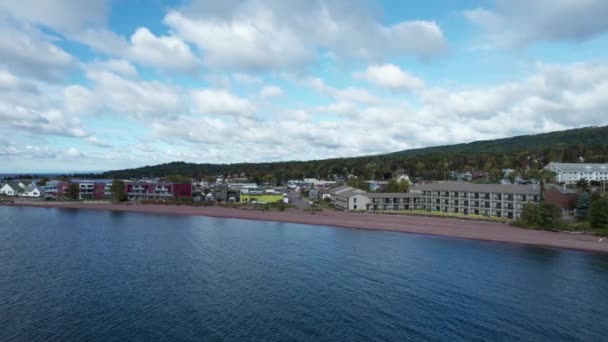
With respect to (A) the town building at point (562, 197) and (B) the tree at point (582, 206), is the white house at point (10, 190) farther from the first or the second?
(B) the tree at point (582, 206)

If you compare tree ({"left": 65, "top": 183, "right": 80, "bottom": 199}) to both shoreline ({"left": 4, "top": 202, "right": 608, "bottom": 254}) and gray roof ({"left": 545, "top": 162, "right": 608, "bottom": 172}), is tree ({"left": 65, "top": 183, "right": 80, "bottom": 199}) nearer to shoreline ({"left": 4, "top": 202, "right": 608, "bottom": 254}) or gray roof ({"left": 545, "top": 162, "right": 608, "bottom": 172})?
shoreline ({"left": 4, "top": 202, "right": 608, "bottom": 254})

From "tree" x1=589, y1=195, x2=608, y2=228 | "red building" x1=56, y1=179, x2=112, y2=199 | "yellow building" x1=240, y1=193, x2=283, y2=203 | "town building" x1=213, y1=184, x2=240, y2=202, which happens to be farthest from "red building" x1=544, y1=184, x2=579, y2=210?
"red building" x1=56, y1=179, x2=112, y2=199

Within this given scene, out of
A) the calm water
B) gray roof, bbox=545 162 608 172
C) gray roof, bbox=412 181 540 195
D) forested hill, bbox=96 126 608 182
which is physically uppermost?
forested hill, bbox=96 126 608 182

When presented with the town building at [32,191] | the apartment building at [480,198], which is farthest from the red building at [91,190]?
the apartment building at [480,198]

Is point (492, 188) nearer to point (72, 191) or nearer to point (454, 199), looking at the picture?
point (454, 199)

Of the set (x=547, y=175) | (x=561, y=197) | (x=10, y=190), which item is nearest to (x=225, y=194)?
(x=10, y=190)

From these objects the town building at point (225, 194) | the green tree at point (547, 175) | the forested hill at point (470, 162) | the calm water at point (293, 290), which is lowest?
the calm water at point (293, 290)

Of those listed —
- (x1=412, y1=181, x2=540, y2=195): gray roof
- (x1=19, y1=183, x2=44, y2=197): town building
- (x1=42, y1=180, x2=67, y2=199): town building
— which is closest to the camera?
(x1=412, y1=181, x2=540, y2=195): gray roof
